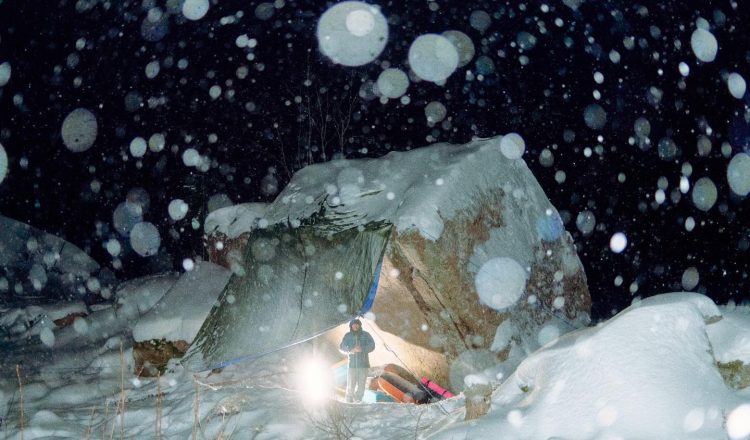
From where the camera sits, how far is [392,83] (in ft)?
70.1

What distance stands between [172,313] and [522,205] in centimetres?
545

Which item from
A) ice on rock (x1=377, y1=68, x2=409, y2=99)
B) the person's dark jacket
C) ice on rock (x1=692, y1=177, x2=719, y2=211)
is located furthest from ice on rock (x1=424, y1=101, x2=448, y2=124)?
the person's dark jacket

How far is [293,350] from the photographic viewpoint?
7113 mm

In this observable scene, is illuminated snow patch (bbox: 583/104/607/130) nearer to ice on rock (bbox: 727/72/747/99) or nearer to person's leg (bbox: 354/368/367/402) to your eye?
ice on rock (bbox: 727/72/747/99)

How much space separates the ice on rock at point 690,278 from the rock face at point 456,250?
1980cm

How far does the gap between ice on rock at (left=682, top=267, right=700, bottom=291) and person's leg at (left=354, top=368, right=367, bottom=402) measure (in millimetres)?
22420

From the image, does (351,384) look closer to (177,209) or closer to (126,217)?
(177,209)

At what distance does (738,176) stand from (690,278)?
11147mm

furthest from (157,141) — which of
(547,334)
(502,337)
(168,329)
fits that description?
(547,334)

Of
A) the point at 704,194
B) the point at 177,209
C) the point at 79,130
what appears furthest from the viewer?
the point at 704,194

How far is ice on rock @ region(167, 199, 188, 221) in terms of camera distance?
20031 millimetres

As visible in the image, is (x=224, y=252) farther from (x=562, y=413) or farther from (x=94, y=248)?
(x=94, y=248)

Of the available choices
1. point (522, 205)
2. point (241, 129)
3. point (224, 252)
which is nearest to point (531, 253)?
point (522, 205)

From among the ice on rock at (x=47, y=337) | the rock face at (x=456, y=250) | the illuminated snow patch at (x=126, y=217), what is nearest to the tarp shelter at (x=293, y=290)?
the rock face at (x=456, y=250)
